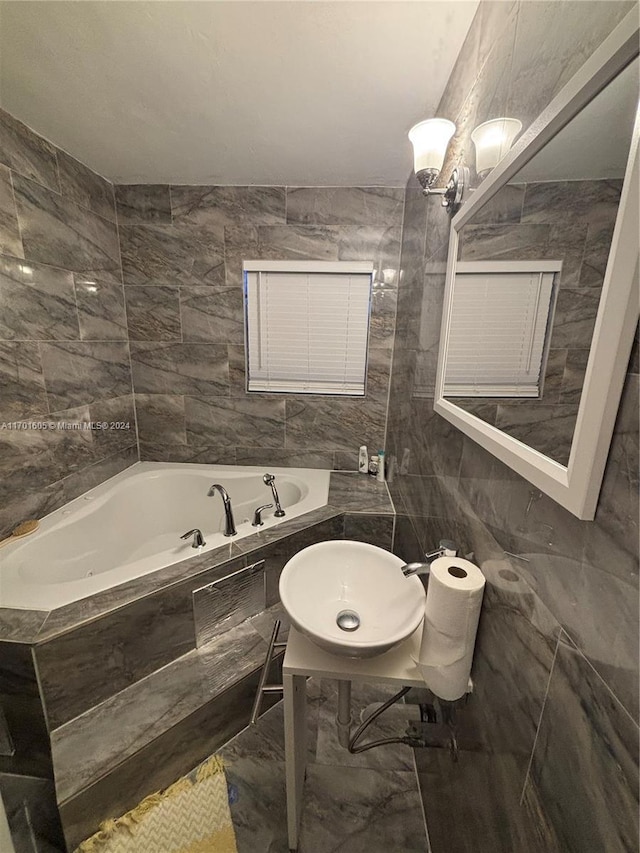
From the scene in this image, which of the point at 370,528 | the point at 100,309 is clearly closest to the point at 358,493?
the point at 370,528

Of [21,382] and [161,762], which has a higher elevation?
[21,382]

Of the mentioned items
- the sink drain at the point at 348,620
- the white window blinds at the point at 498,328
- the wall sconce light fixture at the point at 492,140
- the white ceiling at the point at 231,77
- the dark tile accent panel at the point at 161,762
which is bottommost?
the dark tile accent panel at the point at 161,762

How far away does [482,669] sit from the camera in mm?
720

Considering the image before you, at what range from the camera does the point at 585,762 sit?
421 millimetres

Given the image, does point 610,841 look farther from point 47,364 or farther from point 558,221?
point 47,364

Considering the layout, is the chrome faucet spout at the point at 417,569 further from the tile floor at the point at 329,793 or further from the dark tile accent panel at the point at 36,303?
the dark tile accent panel at the point at 36,303

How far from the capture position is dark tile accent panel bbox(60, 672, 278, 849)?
0.99 metres

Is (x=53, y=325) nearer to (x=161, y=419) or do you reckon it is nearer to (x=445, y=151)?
(x=161, y=419)

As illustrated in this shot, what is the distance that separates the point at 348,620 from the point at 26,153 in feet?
8.01

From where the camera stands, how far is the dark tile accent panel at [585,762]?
0.36 m

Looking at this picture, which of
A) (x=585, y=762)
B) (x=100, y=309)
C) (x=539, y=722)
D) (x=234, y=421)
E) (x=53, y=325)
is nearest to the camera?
(x=585, y=762)

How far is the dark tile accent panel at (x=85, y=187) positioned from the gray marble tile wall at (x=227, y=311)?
3.1 inches

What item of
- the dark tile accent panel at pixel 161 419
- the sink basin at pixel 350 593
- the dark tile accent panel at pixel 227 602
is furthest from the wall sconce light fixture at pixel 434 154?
the dark tile accent panel at pixel 161 419

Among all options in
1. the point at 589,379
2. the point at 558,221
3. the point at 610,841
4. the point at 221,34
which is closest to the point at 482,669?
the point at 610,841
